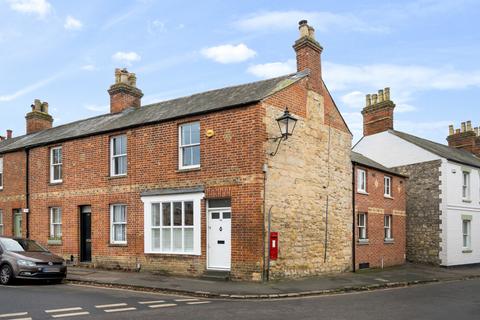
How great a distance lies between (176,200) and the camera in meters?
18.0

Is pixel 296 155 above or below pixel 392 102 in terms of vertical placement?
below

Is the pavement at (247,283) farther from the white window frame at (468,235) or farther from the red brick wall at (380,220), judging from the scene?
the white window frame at (468,235)

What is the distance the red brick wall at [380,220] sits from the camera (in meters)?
22.7

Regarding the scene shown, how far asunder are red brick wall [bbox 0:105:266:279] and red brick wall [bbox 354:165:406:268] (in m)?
7.72

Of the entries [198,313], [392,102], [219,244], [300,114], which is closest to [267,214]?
[219,244]

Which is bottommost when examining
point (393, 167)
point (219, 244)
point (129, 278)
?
point (129, 278)

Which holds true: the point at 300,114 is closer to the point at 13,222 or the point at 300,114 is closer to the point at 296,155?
the point at 296,155

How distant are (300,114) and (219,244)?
18.8ft

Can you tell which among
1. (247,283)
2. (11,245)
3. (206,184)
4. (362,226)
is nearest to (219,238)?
(206,184)

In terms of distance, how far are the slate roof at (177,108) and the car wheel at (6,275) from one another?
23.0 ft

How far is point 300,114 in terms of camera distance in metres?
18.5

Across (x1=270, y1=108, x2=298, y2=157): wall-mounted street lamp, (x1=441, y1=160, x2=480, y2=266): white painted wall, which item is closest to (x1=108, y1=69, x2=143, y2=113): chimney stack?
(x1=270, y1=108, x2=298, y2=157): wall-mounted street lamp

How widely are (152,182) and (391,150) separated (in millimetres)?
16363

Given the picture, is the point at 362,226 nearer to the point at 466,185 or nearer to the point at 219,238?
the point at 219,238
